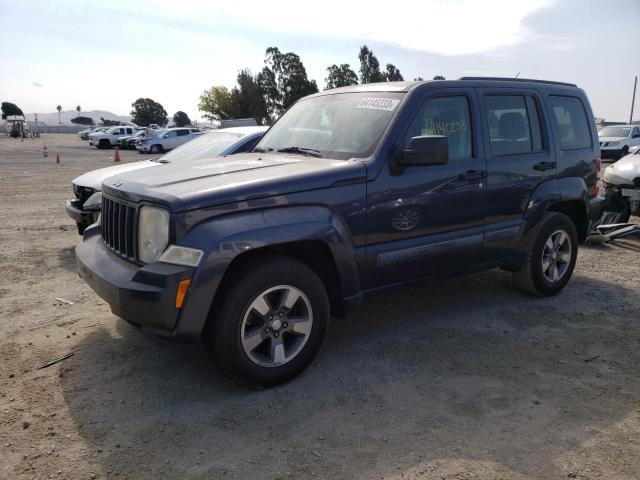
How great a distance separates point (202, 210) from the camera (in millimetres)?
2996

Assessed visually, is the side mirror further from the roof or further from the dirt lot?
the dirt lot

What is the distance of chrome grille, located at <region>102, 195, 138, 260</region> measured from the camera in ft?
10.8

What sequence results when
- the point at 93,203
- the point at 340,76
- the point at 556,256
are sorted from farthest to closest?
1. the point at 340,76
2. the point at 93,203
3. the point at 556,256

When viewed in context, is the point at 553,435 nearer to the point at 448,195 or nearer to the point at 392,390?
the point at 392,390

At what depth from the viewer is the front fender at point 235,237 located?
9.64ft

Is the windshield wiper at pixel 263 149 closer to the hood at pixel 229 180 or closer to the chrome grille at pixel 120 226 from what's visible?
the hood at pixel 229 180

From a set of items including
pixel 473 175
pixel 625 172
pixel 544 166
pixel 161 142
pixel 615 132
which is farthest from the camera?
pixel 161 142

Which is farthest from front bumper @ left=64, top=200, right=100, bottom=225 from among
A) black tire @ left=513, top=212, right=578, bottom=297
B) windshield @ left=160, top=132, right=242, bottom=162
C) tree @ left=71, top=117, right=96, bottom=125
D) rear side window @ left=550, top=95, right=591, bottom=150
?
tree @ left=71, top=117, right=96, bottom=125

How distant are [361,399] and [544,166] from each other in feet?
9.41

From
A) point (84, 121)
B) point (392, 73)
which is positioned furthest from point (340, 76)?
point (84, 121)

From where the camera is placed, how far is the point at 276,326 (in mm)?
3301

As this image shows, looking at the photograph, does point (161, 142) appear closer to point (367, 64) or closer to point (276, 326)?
point (276, 326)

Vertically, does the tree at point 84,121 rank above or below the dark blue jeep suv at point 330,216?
above

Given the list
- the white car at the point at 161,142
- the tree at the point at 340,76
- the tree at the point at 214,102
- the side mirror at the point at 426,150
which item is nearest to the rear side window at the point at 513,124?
the side mirror at the point at 426,150
